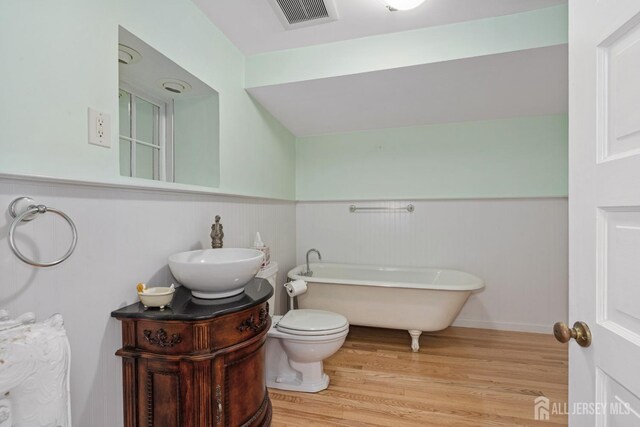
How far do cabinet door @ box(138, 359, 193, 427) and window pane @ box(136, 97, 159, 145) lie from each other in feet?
4.28

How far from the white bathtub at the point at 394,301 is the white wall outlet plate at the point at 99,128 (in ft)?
5.88

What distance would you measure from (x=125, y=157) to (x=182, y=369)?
1213 mm

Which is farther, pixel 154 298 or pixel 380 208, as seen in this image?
pixel 380 208

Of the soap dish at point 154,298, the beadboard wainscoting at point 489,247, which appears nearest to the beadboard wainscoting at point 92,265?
the soap dish at point 154,298

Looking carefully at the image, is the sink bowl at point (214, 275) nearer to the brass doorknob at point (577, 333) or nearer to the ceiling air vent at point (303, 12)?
the brass doorknob at point (577, 333)

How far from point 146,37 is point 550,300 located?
12.2 feet

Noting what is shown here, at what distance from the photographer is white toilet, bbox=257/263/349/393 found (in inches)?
72.9

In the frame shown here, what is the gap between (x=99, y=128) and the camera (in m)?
1.13

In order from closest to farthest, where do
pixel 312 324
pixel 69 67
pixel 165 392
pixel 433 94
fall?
pixel 69 67
pixel 165 392
pixel 312 324
pixel 433 94

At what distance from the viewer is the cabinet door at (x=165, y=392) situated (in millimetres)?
1125

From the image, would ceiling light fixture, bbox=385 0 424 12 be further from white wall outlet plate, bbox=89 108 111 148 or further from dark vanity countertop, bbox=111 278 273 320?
dark vanity countertop, bbox=111 278 273 320

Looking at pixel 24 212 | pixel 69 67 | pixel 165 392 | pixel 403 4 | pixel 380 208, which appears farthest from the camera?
pixel 380 208

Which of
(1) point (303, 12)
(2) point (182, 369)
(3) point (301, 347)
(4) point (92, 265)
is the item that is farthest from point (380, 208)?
(4) point (92, 265)

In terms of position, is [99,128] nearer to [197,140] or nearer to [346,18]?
[197,140]
